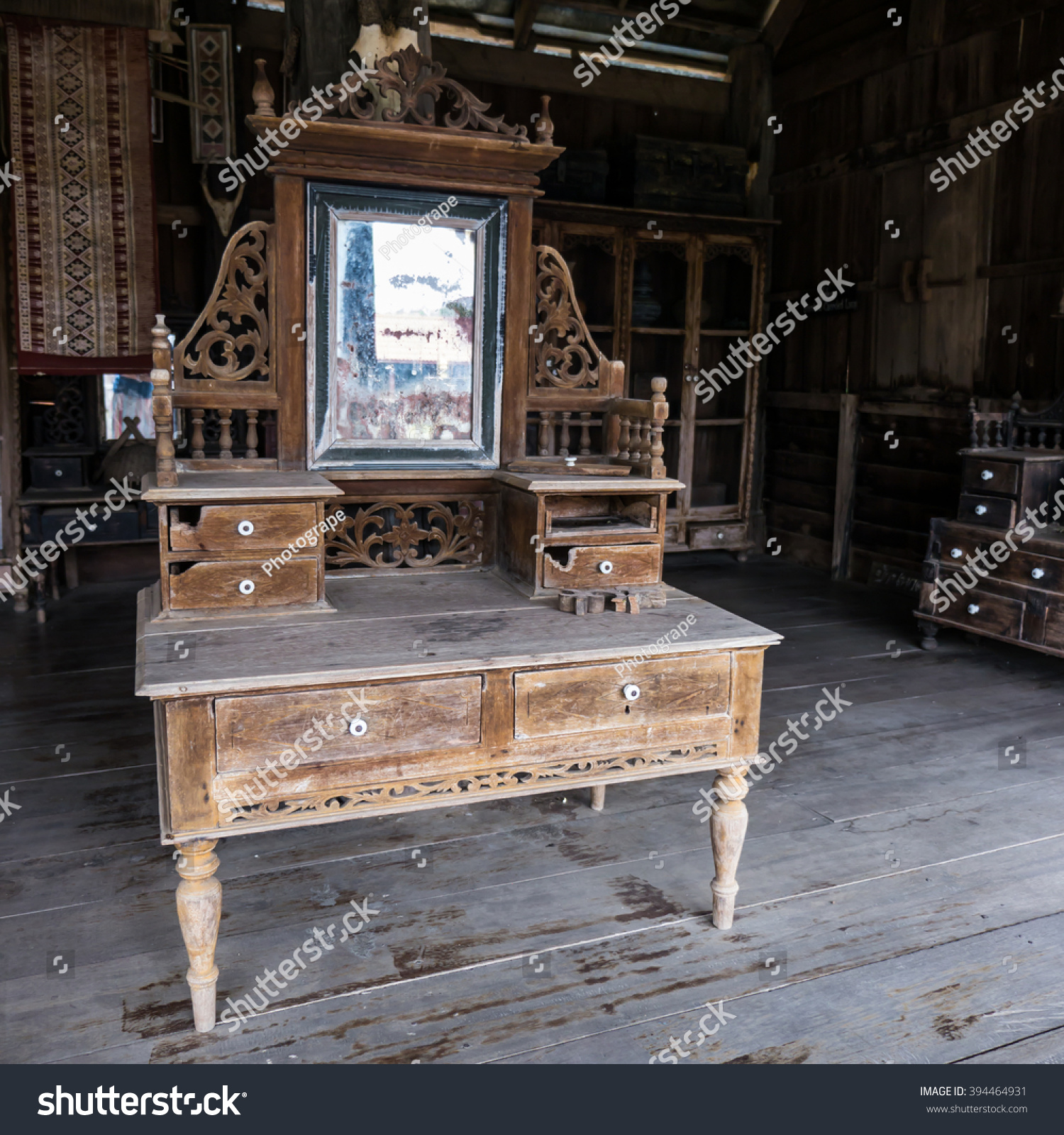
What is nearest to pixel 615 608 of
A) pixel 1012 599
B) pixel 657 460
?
pixel 657 460

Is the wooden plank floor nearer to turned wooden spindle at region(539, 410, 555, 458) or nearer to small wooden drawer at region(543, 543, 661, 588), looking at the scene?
small wooden drawer at region(543, 543, 661, 588)

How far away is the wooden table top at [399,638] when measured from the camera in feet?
5.75

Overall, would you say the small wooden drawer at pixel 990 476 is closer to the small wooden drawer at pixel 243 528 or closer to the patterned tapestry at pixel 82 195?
the small wooden drawer at pixel 243 528

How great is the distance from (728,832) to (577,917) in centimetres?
41

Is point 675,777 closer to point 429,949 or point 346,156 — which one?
point 429,949

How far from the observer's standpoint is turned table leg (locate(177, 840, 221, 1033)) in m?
1.80

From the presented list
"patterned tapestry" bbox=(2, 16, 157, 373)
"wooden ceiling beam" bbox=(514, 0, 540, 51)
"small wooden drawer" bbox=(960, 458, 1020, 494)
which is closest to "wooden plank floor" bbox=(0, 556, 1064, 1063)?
"small wooden drawer" bbox=(960, 458, 1020, 494)

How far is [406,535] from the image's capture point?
250cm

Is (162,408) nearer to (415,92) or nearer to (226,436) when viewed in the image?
(226,436)

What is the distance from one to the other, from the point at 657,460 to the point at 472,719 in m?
0.78

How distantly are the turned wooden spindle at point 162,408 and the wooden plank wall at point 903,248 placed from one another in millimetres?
4094

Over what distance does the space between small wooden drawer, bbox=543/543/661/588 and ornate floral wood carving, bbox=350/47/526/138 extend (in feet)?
3.21

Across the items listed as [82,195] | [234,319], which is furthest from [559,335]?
[82,195]

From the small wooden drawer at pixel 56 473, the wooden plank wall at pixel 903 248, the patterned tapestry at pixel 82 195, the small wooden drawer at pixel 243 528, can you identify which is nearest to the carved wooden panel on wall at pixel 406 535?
the small wooden drawer at pixel 243 528
